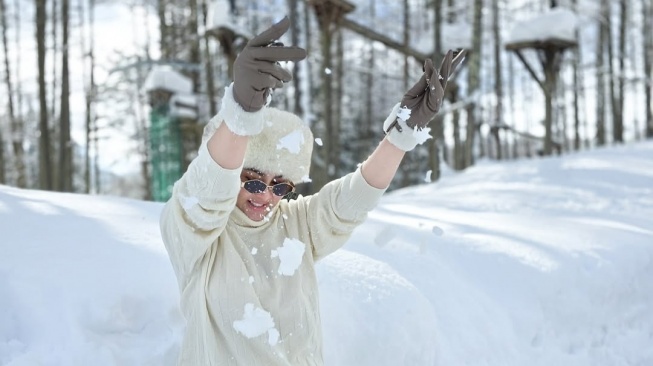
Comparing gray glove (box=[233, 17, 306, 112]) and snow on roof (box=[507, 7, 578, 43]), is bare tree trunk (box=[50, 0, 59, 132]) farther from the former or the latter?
gray glove (box=[233, 17, 306, 112])

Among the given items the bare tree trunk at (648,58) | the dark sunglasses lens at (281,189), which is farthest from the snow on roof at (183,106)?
the bare tree trunk at (648,58)

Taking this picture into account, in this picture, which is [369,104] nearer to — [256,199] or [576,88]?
[576,88]

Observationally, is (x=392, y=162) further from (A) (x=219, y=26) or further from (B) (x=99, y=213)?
(A) (x=219, y=26)

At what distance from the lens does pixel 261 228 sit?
1842mm

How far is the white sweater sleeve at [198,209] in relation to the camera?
1.54m

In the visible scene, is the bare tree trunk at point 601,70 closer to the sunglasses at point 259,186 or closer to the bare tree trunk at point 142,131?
the bare tree trunk at point 142,131

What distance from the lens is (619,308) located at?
4031 mm

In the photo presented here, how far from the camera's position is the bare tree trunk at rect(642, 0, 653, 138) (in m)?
20.3

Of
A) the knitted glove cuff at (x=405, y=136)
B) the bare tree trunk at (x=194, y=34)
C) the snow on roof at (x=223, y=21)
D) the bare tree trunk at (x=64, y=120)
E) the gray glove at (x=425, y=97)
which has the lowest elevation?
the knitted glove cuff at (x=405, y=136)

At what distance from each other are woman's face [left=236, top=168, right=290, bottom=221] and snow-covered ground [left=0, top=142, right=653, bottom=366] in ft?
3.08

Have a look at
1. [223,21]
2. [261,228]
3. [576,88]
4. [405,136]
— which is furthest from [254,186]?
[576,88]

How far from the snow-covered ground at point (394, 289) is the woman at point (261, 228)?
0.79m

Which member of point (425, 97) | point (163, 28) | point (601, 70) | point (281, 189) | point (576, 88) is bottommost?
point (281, 189)

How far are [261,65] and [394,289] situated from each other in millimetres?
1964
